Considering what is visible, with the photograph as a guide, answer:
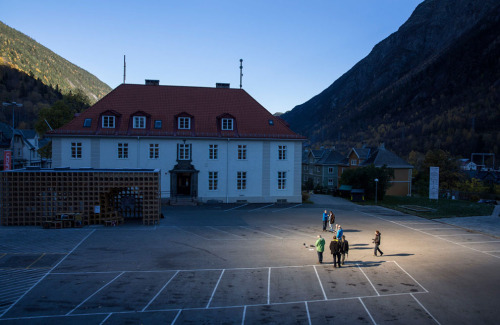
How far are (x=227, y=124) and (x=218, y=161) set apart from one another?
433cm

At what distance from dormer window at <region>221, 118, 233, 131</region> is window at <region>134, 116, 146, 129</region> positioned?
8.46 metres

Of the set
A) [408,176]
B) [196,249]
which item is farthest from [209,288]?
[408,176]

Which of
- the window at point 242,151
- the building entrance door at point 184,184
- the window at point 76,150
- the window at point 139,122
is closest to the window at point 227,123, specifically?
the window at point 242,151

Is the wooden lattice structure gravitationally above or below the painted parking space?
above

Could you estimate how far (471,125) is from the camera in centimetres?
13525

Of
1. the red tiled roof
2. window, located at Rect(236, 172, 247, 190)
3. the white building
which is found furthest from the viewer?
window, located at Rect(236, 172, 247, 190)

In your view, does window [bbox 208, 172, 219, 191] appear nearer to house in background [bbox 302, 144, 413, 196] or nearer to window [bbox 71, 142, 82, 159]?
window [bbox 71, 142, 82, 159]

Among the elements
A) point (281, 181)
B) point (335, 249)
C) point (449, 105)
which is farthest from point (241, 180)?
point (449, 105)

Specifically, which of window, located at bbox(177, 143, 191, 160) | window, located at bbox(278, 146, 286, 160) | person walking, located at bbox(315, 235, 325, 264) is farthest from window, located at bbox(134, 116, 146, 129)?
person walking, located at bbox(315, 235, 325, 264)

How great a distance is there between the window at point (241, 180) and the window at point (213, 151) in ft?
10.5

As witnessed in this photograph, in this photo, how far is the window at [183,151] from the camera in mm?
36500

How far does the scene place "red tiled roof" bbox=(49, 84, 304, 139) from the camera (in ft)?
119

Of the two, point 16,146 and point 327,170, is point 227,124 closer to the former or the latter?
point 327,170

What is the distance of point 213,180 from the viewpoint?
36.9 m
